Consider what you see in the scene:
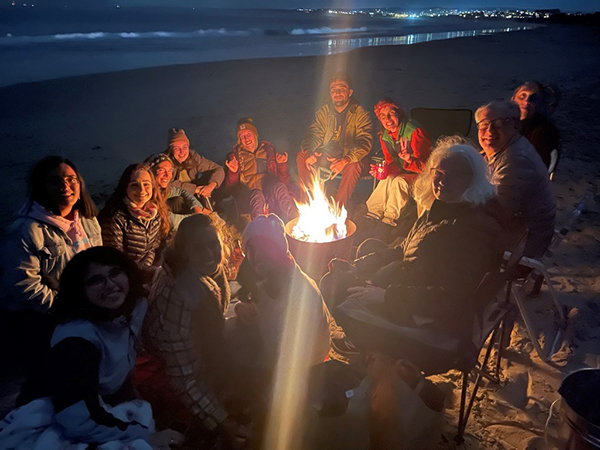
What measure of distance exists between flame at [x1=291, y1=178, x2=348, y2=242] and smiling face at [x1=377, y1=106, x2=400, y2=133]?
1436mm

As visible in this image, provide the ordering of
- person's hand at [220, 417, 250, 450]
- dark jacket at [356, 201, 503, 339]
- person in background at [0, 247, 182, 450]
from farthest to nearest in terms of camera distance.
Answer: dark jacket at [356, 201, 503, 339] < person's hand at [220, 417, 250, 450] < person in background at [0, 247, 182, 450]

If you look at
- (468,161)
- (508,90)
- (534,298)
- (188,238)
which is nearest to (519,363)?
(534,298)

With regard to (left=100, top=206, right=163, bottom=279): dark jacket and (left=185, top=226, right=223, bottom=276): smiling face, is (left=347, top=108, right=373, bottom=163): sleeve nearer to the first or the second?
(left=100, top=206, right=163, bottom=279): dark jacket

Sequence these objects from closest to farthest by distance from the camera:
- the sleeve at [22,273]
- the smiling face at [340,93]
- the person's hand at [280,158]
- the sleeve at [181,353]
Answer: the sleeve at [181,353]
the sleeve at [22,273]
the person's hand at [280,158]
the smiling face at [340,93]

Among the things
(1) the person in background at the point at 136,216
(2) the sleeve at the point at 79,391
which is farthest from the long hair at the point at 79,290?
(1) the person in background at the point at 136,216

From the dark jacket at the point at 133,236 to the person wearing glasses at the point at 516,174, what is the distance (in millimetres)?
→ 3236

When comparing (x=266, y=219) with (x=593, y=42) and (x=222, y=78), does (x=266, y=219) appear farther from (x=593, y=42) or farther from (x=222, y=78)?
(x=593, y=42)

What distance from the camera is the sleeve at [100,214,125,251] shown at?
3.83 meters

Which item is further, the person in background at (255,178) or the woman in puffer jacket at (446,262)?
the person in background at (255,178)

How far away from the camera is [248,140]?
18.9 feet

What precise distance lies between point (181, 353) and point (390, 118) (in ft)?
14.1

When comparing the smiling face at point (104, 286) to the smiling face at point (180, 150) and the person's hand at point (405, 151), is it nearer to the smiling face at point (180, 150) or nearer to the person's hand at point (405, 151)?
the smiling face at point (180, 150)

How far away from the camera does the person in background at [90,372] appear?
7.00ft

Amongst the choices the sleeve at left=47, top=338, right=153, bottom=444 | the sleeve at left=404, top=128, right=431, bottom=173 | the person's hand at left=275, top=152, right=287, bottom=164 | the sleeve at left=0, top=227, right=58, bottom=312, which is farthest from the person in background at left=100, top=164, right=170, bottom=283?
the sleeve at left=404, top=128, right=431, bottom=173
